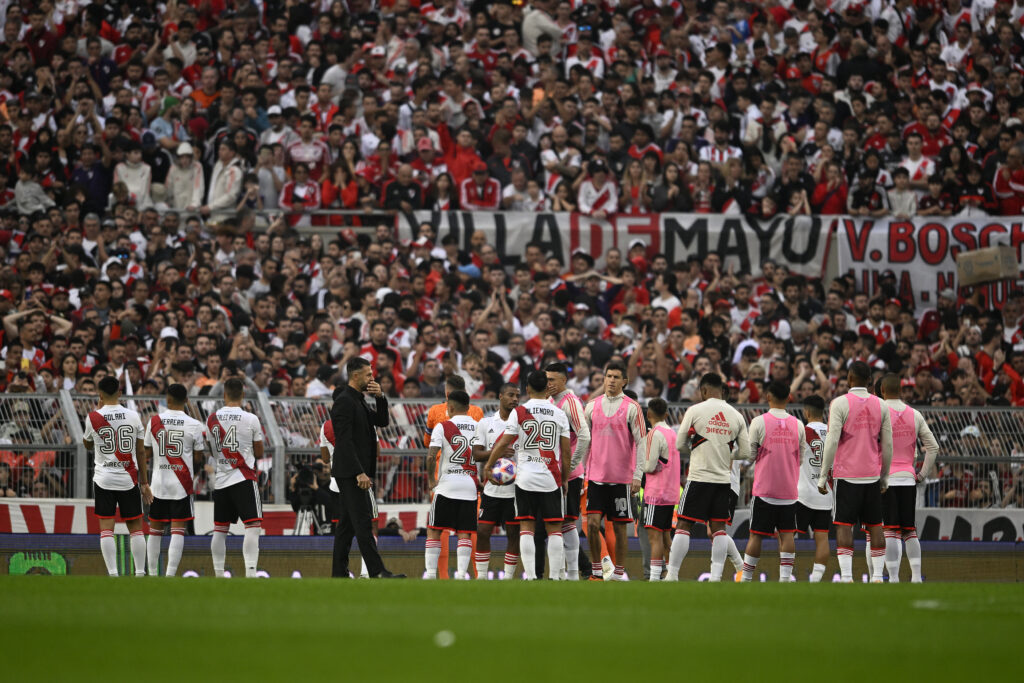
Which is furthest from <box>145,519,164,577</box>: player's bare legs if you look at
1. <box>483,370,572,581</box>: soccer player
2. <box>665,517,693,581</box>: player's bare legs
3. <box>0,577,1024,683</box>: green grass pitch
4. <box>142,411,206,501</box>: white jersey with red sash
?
<box>665,517,693,581</box>: player's bare legs

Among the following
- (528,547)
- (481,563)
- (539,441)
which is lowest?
(481,563)

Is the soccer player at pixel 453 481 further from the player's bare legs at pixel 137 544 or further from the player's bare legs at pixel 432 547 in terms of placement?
the player's bare legs at pixel 137 544

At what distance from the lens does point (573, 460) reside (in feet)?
46.2

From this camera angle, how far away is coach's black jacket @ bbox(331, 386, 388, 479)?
532 inches

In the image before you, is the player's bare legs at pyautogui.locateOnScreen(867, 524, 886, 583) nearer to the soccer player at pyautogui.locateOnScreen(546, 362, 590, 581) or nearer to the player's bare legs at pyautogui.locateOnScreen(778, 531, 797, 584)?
the player's bare legs at pyautogui.locateOnScreen(778, 531, 797, 584)

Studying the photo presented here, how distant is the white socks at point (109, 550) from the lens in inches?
555

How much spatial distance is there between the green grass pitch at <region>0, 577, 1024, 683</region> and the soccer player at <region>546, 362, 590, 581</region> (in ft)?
9.40

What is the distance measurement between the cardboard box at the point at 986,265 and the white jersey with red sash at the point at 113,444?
45.9 ft

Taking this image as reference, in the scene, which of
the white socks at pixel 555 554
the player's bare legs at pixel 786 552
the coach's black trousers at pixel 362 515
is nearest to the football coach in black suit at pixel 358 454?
the coach's black trousers at pixel 362 515

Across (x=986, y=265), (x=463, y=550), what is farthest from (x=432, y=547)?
(x=986, y=265)

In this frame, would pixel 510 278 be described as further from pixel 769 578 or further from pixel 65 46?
pixel 65 46

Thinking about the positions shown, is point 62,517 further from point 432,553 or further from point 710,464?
point 710,464

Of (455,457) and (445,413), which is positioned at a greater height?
(445,413)

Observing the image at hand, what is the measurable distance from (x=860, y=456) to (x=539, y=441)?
3.55m
